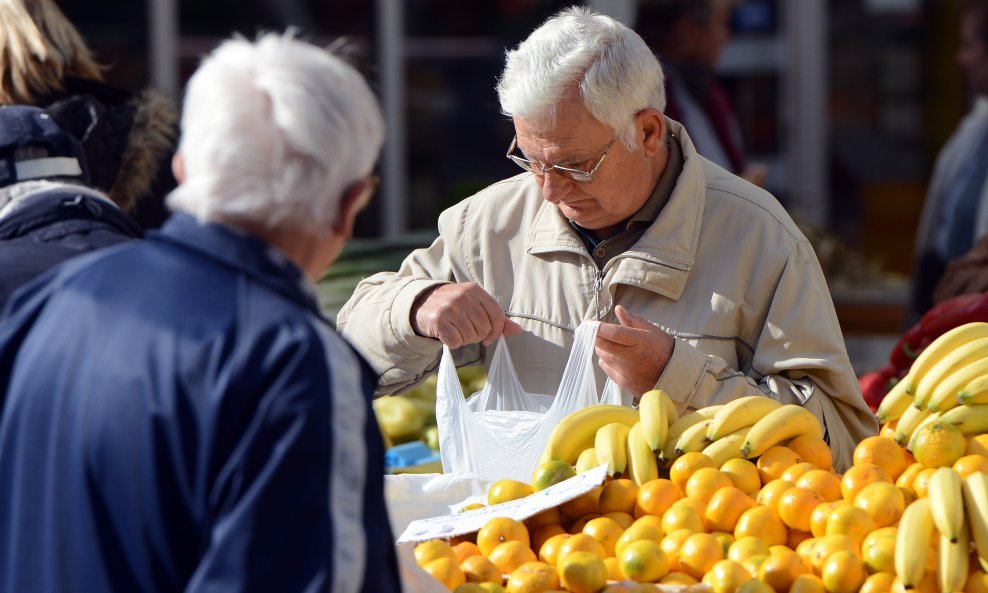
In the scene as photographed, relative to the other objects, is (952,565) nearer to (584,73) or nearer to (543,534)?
(543,534)

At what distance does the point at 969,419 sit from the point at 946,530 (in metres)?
0.48

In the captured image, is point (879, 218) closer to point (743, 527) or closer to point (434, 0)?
point (434, 0)

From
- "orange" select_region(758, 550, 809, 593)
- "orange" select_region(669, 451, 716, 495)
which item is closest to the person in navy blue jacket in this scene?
"orange" select_region(669, 451, 716, 495)

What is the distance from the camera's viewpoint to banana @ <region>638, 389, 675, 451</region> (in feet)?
7.48

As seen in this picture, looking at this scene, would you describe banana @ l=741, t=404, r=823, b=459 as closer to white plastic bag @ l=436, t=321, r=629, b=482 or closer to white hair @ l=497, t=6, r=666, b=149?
white plastic bag @ l=436, t=321, r=629, b=482

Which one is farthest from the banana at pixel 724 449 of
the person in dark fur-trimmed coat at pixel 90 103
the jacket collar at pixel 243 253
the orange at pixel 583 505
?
the person in dark fur-trimmed coat at pixel 90 103

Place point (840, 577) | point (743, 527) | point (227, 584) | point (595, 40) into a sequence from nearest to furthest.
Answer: point (227, 584), point (840, 577), point (743, 527), point (595, 40)

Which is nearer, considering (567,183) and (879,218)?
(567,183)

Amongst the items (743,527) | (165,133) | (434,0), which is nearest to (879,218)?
(434,0)

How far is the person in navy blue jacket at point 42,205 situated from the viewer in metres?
2.42

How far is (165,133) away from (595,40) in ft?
4.63

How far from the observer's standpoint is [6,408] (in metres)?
1.49

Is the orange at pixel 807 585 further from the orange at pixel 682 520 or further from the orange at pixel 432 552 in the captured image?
the orange at pixel 432 552

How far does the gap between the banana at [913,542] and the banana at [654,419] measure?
47cm
